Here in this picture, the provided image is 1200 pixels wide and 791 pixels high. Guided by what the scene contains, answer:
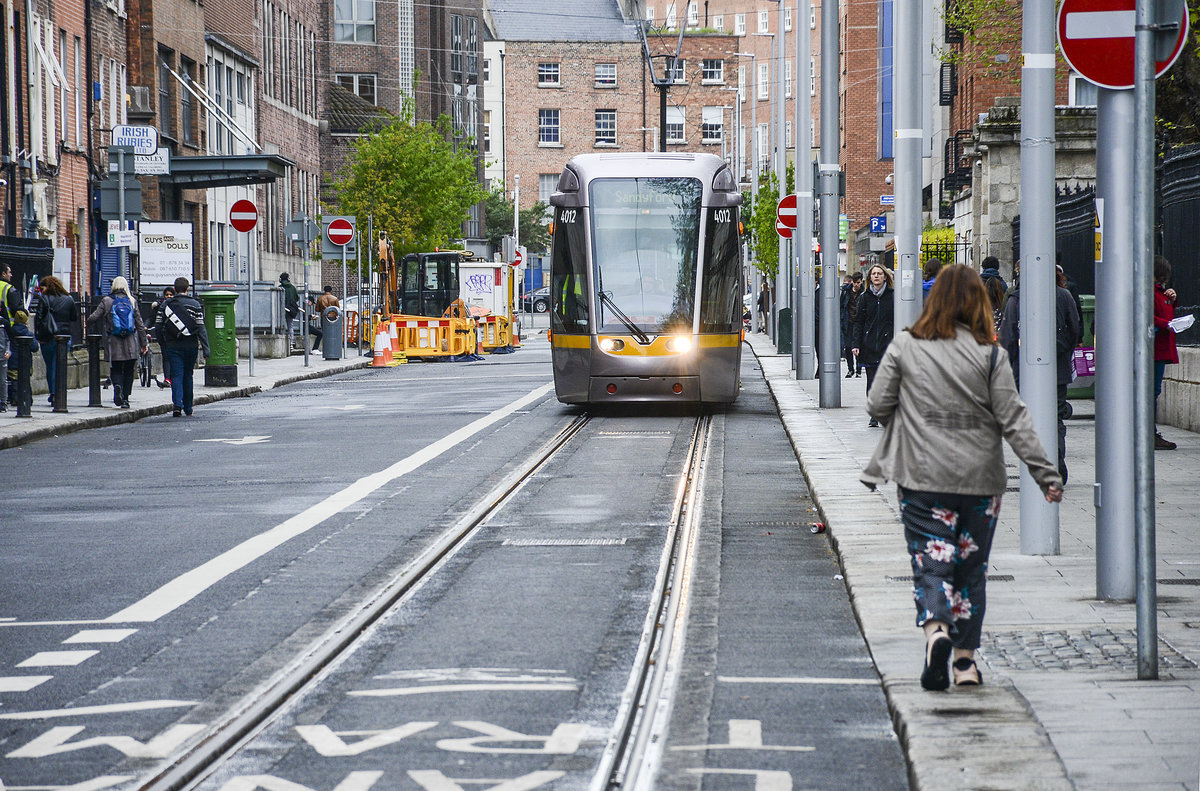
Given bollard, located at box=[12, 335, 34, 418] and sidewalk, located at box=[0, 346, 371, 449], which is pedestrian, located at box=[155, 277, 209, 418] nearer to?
sidewalk, located at box=[0, 346, 371, 449]

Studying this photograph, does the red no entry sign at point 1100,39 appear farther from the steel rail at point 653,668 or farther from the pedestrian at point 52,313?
the pedestrian at point 52,313

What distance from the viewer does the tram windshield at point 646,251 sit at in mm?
22422

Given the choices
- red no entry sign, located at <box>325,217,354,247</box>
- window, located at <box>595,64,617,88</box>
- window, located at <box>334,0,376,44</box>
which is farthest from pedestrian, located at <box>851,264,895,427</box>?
window, located at <box>595,64,617,88</box>

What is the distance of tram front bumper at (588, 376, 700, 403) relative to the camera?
22438mm

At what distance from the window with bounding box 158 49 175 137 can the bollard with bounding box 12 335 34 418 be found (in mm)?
23584

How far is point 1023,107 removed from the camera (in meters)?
9.84

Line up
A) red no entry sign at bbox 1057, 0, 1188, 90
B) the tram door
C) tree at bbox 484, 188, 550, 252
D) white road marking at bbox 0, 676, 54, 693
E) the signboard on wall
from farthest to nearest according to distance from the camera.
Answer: tree at bbox 484, 188, 550, 252 → the tram door → the signboard on wall → red no entry sign at bbox 1057, 0, 1188, 90 → white road marking at bbox 0, 676, 54, 693

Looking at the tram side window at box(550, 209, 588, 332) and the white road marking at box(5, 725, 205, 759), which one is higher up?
the tram side window at box(550, 209, 588, 332)

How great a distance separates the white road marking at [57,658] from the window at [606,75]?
357 ft

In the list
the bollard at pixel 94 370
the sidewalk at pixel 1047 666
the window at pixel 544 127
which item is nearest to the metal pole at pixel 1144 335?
the sidewalk at pixel 1047 666

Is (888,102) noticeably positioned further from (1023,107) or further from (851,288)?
(1023,107)

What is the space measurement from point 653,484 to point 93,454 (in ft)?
20.2

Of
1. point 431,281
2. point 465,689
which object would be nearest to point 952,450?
point 465,689

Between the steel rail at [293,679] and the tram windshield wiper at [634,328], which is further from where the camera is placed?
the tram windshield wiper at [634,328]
